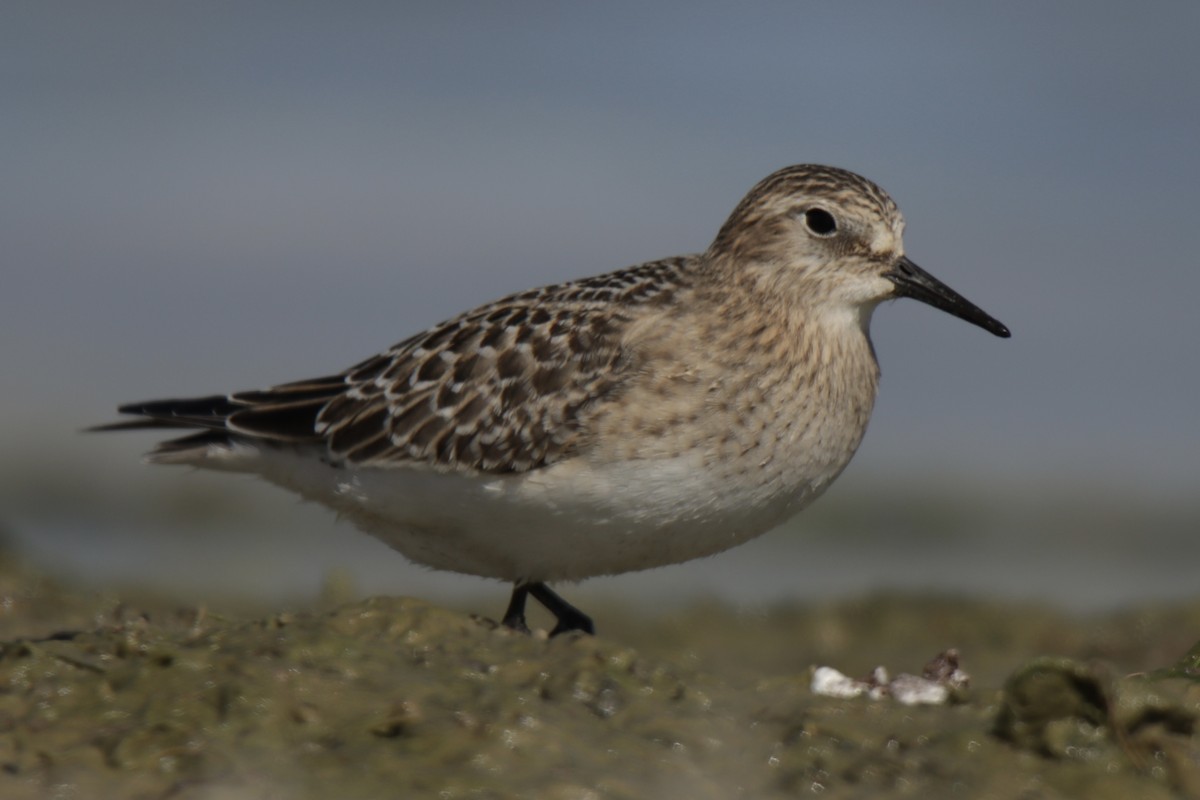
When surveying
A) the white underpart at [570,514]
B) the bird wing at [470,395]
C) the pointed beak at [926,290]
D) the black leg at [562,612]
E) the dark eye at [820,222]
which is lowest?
the black leg at [562,612]

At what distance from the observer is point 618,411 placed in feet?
21.9

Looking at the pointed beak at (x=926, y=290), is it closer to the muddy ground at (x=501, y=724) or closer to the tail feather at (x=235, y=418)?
the muddy ground at (x=501, y=724)

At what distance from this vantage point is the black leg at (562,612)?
7.34 meters

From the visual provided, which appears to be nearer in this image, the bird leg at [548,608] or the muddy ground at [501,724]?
the muddy ground at [501,724]

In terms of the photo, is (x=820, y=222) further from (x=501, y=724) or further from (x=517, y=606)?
(x=501, y=724)

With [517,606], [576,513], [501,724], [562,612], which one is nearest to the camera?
[501,724]

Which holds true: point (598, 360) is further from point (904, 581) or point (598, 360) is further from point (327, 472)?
point (904, 581)

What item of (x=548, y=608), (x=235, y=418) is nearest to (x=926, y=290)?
(x=548, y=608)

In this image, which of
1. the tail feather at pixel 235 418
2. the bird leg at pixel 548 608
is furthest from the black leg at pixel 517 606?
the tail feather at pixel 235 418

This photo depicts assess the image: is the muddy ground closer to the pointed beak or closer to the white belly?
the white belly

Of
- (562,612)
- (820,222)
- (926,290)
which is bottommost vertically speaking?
(562,612)

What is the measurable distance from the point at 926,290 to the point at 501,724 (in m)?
3.61

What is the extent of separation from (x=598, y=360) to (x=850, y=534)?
340 inches

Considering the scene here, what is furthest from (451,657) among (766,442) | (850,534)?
(850,534)
